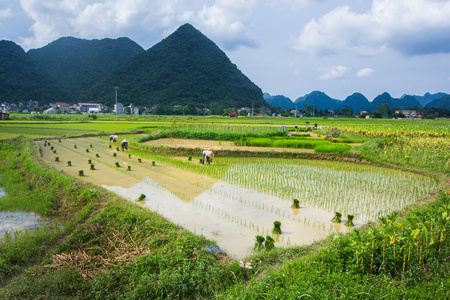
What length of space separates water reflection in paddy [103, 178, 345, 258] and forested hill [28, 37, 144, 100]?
84.4m

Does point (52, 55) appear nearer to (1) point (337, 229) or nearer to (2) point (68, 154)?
(2) point (68, 154)

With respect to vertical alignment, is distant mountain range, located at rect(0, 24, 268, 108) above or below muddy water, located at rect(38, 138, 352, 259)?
above

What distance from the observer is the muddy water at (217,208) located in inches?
201

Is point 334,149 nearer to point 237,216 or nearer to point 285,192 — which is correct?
point 285,192

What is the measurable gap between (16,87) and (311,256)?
74155 mm

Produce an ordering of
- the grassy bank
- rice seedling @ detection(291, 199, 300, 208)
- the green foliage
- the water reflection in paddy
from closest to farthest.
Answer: the grassy bank → the water reflection in paddy → rice seedling @ detection(291, 199, 300, 208) → the green foliage

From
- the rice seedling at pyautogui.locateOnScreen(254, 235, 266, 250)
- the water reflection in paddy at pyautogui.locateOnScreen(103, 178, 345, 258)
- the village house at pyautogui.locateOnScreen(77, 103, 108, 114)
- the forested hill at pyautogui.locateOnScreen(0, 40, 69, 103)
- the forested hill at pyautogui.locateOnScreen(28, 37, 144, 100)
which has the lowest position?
the water reflection in paddy at pyautogui.locateOnScreen(103, 178, 345, 258)

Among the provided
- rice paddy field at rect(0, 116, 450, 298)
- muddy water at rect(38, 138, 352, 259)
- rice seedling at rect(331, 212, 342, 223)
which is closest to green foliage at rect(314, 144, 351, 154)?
rice paddy field at rect(0, 116, 450, 298)

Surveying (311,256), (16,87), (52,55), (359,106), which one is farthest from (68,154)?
(359,106)

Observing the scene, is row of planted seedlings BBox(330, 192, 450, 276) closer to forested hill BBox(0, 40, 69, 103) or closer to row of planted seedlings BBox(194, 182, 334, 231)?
row of planted seedlings BBox(194, 182, 334, 231)

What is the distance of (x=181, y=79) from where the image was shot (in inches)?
3226

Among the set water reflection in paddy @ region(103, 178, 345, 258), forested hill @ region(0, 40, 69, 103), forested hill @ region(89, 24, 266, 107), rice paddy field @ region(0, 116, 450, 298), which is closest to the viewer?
rice paddy field @ region(0, 116, 450, 298)

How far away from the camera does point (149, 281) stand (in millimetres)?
3449

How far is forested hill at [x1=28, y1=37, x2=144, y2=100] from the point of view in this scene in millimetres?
89438
